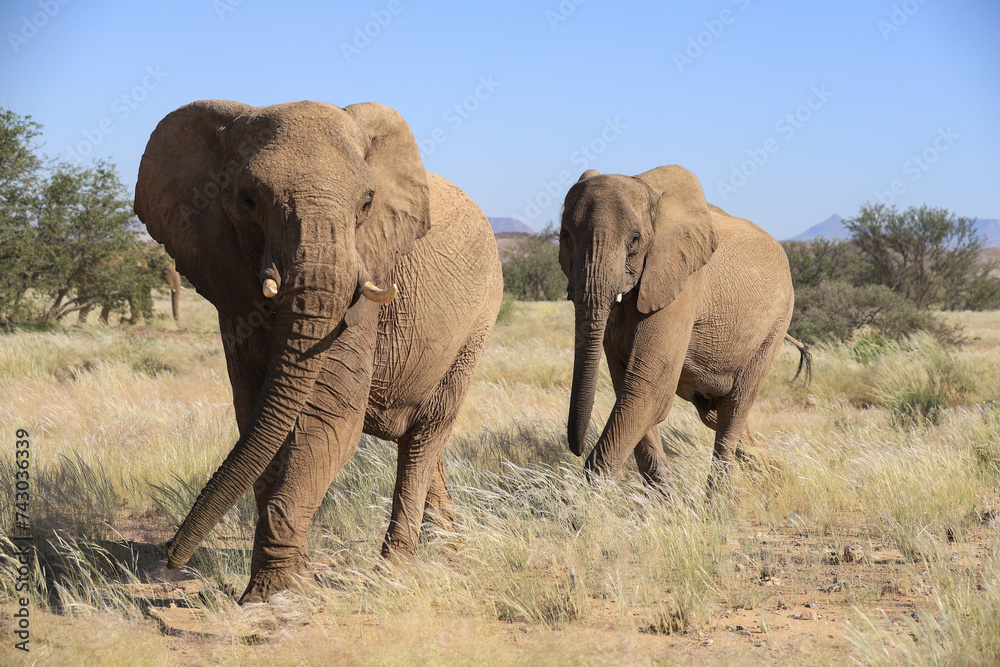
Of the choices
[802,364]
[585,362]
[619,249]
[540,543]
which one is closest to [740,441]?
[585,362]

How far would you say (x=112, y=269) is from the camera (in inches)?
725

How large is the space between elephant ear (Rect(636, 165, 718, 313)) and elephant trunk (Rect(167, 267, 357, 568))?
10.5 feet

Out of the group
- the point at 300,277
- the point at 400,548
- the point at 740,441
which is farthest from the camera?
the point at 740,441

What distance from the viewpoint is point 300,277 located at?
131 inches

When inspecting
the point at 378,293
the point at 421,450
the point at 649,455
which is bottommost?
the point at 649,455

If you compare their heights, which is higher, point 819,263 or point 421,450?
point 819,263

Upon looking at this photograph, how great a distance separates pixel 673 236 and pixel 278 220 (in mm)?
3766

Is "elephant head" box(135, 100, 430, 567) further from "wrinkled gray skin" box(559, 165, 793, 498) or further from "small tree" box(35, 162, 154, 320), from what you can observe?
"small tree" box(35, 162, 154, 320)

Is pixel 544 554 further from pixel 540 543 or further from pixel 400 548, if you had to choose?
pixel 400 548

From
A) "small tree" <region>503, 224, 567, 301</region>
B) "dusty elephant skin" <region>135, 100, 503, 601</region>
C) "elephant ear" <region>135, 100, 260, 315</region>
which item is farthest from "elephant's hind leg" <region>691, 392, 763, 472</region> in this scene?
"small tree" <region>503, 224, 567, 301</region>

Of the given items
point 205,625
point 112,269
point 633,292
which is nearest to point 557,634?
point 205,625

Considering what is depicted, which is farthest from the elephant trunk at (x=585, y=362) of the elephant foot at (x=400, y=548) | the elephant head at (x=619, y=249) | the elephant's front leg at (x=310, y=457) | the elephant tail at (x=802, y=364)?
the elephant tail at (x=802, y=364)

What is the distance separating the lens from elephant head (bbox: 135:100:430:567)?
3398 mm

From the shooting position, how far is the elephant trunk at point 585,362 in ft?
19.4
